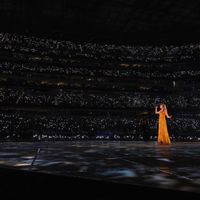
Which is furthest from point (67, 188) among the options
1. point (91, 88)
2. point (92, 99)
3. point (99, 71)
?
point (99, 71)

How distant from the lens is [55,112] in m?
16.8

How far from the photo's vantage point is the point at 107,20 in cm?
1596

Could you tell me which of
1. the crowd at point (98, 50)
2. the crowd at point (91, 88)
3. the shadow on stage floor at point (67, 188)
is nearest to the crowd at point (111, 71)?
the crowd at point (91, 88)

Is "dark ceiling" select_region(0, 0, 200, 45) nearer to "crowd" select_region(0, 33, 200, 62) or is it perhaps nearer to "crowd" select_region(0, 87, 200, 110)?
"crowd" select_region(0, 33, 200, 62)

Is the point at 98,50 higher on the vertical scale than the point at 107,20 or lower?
lower

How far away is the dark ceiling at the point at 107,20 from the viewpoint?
1398cm

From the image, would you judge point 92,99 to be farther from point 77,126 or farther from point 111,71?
point 111,71

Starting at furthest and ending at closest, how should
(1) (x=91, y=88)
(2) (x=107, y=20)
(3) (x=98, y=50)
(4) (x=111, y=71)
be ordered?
1. (3) (x=98, y=50)
2. (4) (x=111, y=71)
3. (1) (x=91, y=88)
4. (2) (x=107, y=20)

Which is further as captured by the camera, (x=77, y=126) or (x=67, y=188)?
(x=77, y=126)

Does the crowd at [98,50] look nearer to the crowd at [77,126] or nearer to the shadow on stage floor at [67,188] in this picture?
the crowd at [77,126]

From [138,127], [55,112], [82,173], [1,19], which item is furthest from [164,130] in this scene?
[1,19]

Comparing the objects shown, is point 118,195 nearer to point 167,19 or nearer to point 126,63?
point 167,19

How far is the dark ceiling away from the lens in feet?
45.9

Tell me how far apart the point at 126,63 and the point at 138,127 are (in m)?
3.93
